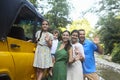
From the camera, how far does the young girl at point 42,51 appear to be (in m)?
7.41

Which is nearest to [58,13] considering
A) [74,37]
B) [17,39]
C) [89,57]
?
[89,57]

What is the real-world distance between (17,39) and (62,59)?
160 cm

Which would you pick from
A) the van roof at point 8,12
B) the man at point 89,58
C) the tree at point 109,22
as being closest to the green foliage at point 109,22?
the tree at point 109,22

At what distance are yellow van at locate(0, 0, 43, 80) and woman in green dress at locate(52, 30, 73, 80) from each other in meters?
0.50

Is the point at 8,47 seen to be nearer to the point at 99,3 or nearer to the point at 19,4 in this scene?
the point at 19,4

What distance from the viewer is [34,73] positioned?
24.4 feet

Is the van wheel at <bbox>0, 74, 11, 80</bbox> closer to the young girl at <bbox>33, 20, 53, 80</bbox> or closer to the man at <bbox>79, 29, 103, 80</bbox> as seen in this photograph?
the young girl at <bbox>33, 20, 53, 80</bbox>

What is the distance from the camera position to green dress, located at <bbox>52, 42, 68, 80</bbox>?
25.0ft

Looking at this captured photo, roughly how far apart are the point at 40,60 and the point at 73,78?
0.98 m

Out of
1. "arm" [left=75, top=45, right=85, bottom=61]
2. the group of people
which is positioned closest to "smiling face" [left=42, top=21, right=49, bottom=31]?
the group of people

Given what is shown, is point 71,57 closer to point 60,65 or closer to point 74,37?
point 60,65

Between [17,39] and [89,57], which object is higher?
[17,39]

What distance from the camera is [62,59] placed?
7.64 metres

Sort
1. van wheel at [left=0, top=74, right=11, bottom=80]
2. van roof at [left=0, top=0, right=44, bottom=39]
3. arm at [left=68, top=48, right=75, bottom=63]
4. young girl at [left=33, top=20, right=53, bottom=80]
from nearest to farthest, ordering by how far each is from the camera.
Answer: van wheel at [left=0, top=74, right=11, bottom=80], van roof at [left=0, top=0, right=44, bottom=39], young girl at [left=33, top=20, right=53, bottom=80], arm at [left=68, top=48, right=75, bottom=63]
